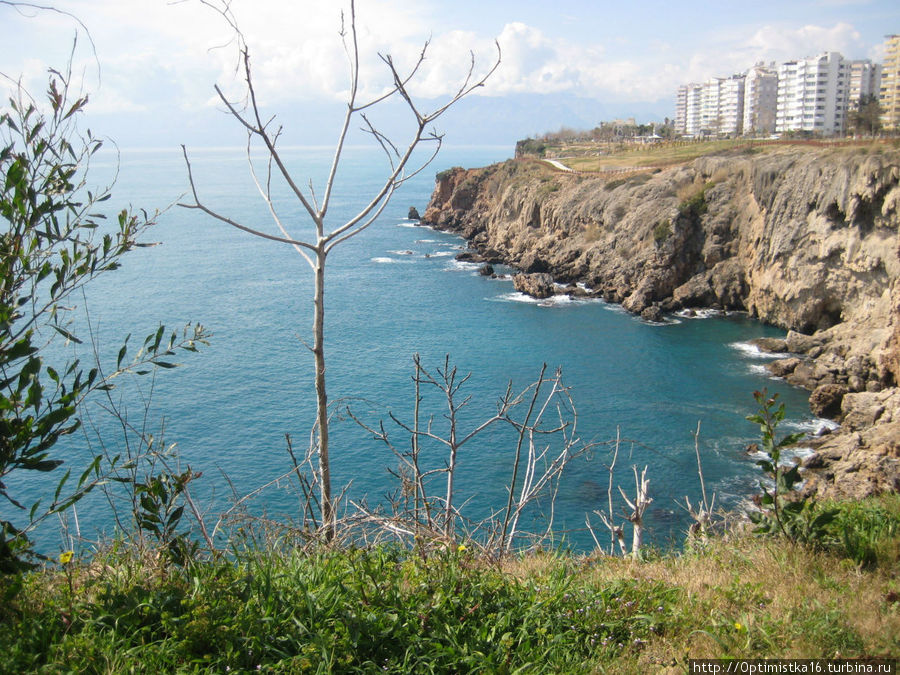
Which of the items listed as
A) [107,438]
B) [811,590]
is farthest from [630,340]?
[811,590]

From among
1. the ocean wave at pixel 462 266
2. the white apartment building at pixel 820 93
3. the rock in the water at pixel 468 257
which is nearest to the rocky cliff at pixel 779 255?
the rock in the water at pixel 468 257

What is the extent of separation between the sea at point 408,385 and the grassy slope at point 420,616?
3.83m

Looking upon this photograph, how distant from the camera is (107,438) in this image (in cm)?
2661

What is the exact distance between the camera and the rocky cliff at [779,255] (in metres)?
30.8

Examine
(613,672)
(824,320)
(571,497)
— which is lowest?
(571,497)

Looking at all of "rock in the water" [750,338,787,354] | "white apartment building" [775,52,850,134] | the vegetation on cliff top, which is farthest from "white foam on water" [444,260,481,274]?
"white apartment building" [775,52,850,134]

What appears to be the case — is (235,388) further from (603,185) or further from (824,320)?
(603,185)

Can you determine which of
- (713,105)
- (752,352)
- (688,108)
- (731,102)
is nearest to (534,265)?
(752,352)

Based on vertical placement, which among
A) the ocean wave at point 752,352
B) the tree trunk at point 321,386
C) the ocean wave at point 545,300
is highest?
the tree trunk at point 321,386

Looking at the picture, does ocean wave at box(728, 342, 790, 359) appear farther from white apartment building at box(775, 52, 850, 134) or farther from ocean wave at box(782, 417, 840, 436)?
white apartment building at box(775, 52, 850, 134)

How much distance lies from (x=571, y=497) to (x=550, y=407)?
743 cm

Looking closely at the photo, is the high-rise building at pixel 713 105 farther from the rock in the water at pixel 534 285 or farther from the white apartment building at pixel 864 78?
the rock in the water at pixel 534 285

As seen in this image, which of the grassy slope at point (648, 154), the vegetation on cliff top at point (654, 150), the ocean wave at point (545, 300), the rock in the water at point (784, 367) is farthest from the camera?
the grassy slope at point (648, 154)

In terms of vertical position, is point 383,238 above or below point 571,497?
above
